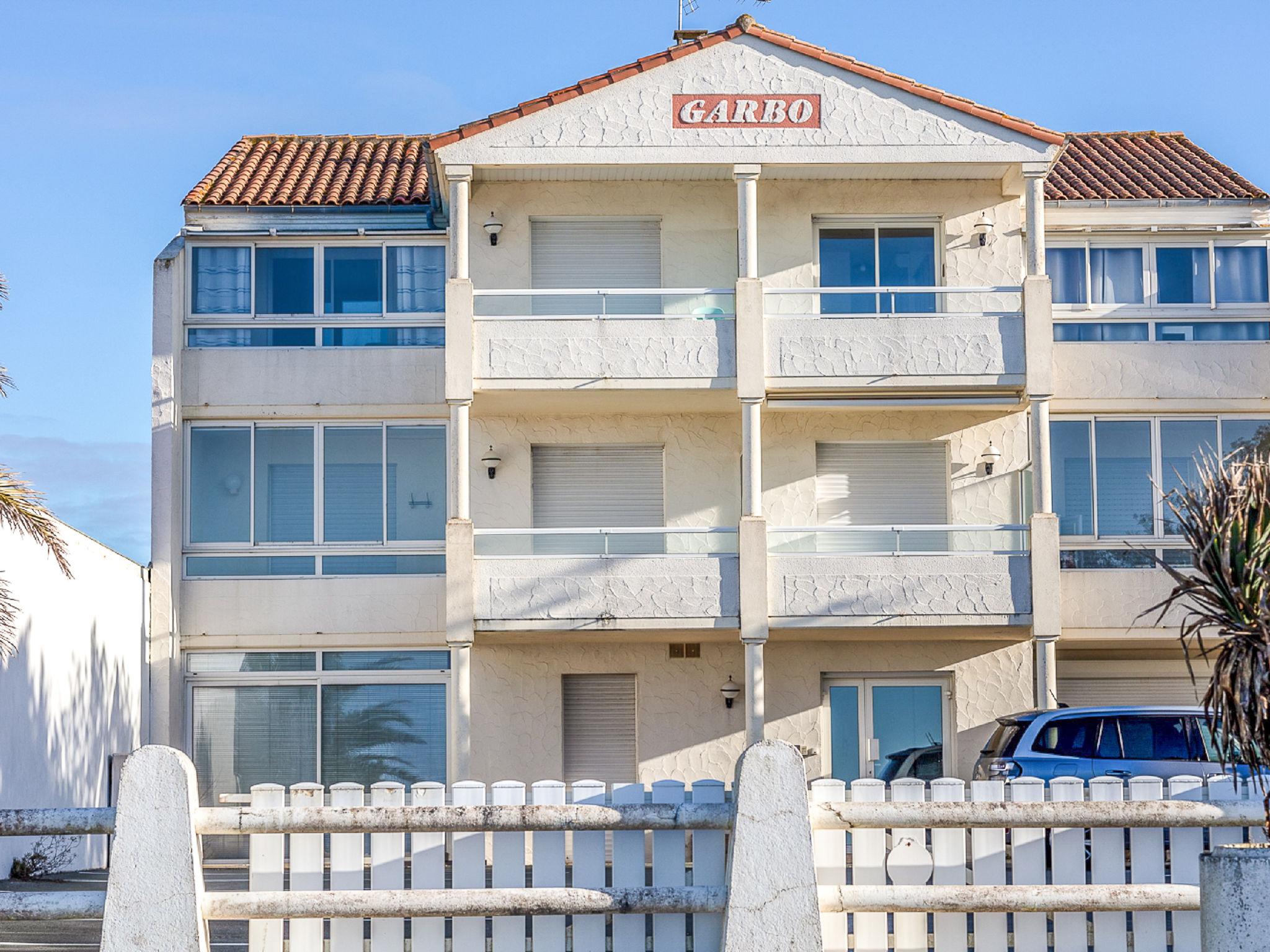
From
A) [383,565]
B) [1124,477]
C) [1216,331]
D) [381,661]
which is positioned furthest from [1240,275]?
[381,661]

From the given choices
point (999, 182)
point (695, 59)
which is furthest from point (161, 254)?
point (999, 182)

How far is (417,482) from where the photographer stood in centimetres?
2297

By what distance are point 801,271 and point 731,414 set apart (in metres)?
2.30

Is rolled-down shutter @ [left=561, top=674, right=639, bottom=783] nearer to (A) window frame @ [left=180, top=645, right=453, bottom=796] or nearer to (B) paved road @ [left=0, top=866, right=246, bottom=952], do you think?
(A) window frame @ [left=180, top=645, right=453, bottom=796]

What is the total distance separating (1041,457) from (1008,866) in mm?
14044

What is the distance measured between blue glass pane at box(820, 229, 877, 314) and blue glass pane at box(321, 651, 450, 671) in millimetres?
7709

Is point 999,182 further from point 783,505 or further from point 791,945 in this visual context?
point 791,945

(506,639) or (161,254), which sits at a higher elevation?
(161,254)

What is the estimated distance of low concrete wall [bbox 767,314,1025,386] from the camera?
21609 mm

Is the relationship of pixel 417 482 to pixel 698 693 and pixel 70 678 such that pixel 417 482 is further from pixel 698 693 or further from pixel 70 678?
pixel 70 678

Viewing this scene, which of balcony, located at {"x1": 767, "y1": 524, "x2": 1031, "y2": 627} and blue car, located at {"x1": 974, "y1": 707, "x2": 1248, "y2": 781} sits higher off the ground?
balcony, located at {"x1": 767, "y1": 524, "x2": 1031, "y2": 627}

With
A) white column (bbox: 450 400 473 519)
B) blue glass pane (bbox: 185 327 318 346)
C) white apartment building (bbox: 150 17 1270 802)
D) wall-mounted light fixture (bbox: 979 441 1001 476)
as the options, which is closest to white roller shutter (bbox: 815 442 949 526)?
white apartment building (bbox: 150 17 1270 802)

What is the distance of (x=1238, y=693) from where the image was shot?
7488 millimetres

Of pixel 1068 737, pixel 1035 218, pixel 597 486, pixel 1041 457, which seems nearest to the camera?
pixel 1068 737
